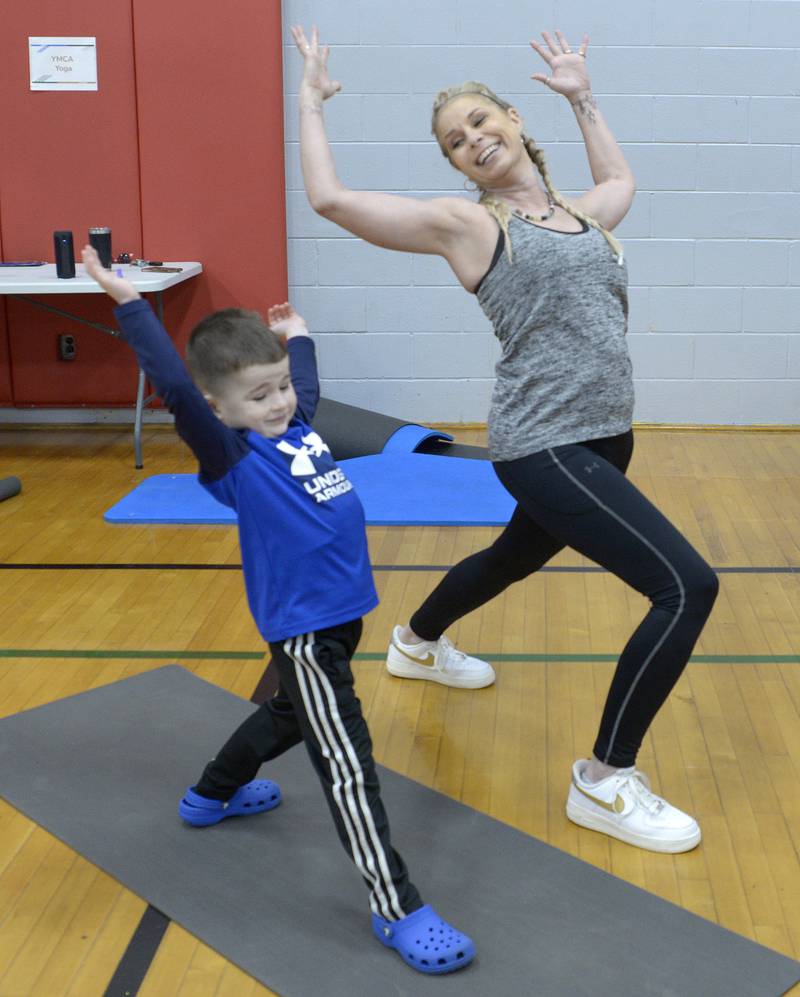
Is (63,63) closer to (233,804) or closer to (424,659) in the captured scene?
(424,659)

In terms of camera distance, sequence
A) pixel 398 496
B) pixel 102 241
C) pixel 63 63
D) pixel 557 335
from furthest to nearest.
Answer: pixel 63 63, pixel 102 241, pixel 398 496, pixel 557 335

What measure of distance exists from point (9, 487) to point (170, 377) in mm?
3212

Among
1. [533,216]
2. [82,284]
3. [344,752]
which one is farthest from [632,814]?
[82,284]

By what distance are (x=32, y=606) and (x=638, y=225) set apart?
351 cm

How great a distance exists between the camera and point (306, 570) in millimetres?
1873

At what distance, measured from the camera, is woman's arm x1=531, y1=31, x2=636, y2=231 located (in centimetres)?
242

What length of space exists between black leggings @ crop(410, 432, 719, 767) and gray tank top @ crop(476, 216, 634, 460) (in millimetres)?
51

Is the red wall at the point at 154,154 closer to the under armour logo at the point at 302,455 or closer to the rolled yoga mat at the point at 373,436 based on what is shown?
the rolled yoga mat at the point at 373,436

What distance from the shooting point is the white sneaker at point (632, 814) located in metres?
2.19

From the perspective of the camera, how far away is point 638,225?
566cm

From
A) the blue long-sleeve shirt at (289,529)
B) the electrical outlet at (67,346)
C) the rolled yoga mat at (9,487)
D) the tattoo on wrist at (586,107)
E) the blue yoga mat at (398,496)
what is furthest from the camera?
the electrical outlet at (67,346)

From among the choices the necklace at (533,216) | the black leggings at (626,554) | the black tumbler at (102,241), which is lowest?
the black leggings at (626,554)

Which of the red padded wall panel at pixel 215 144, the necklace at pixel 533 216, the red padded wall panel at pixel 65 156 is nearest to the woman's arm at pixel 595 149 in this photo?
the necklace at pixel 533 216

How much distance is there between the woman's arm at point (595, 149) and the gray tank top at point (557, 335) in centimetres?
23
